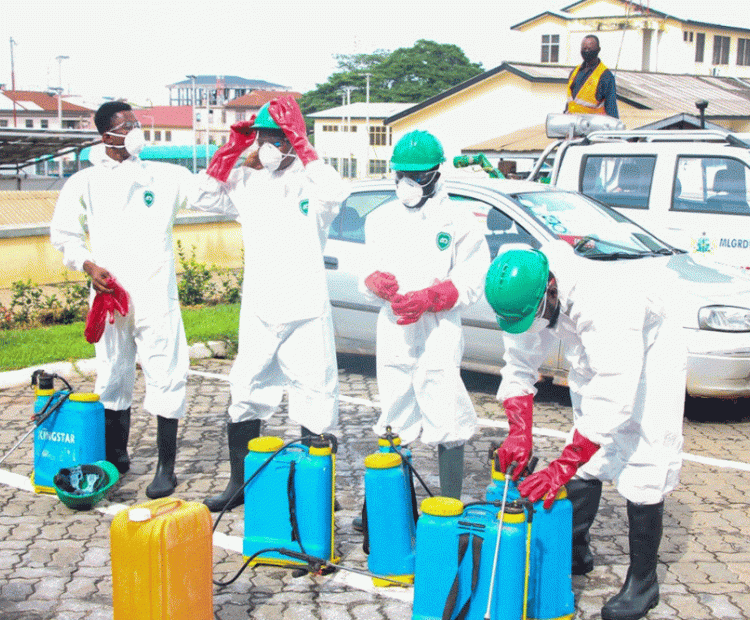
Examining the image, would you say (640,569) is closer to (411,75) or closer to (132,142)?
(132,142)

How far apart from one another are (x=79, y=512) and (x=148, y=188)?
1789 mm

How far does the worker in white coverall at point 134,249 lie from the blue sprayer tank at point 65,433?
244 millimetres

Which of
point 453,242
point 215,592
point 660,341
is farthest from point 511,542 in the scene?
point 453,242

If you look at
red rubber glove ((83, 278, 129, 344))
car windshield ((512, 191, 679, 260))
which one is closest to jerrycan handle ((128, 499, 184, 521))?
red rubber glove ((83, 278, 129, 344))

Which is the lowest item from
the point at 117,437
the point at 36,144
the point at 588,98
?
the point at 117,437

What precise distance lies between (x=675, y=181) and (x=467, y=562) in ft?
20.3

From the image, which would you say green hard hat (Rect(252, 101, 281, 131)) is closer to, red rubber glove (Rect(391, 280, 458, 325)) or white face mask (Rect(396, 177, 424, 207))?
white face mask (Rect(396, 177, 424, 207))

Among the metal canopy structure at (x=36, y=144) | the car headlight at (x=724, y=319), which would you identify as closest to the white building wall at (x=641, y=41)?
the metal canopy structure at (x=36, y=144)

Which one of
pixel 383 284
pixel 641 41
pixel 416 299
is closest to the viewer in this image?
pixel 416 299

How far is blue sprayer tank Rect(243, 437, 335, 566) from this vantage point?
438cm

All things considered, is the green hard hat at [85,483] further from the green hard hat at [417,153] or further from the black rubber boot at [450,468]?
the green hard hat at [417,153]

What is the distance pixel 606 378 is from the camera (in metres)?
3.74

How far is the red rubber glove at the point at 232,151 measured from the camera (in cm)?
508

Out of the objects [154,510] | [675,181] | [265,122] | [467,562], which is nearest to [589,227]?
[675,181]
